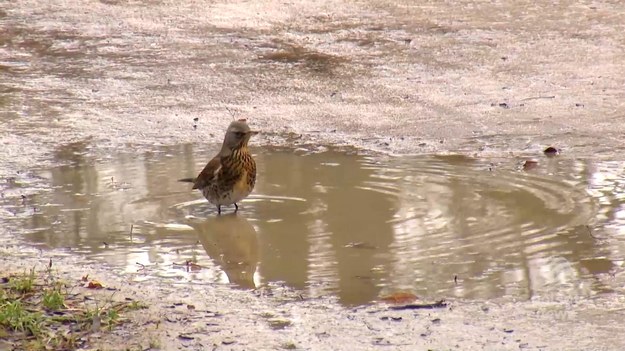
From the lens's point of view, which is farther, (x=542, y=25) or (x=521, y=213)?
(x=542, y=25)

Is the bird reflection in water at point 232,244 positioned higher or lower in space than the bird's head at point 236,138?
lower

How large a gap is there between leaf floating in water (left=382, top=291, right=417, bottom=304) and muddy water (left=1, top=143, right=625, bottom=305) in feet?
0.23

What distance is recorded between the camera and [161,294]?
6660mm

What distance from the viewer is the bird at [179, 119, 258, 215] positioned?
8.39m

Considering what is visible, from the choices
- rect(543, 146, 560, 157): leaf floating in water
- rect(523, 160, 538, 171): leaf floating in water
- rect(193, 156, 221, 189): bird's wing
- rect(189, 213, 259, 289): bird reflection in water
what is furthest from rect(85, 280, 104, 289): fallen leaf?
rect(543, 146, 560, 157): leaf floating in water

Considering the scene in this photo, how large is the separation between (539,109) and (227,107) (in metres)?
2.57

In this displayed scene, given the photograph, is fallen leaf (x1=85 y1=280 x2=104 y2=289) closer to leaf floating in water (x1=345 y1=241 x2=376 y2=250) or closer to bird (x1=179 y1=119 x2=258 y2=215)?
leaf floating in water (x1=345 y1=241 x2=376 y2=250)

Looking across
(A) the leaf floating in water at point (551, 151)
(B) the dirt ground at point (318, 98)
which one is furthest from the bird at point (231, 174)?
(A) the leaf floating in water at point (551, 151)

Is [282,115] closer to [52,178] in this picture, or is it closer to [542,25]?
[52,178]

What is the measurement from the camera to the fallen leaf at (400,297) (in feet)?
21.2

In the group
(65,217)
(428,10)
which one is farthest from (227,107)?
(428,10)

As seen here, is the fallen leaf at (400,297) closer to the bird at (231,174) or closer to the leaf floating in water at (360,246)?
the leaf floating in water at (360,246)

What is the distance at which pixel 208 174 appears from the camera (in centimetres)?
860

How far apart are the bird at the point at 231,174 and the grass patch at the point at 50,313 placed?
184cm
